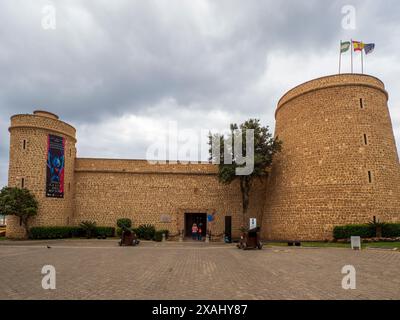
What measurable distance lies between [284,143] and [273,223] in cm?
633

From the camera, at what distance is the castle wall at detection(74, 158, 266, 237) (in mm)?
25422

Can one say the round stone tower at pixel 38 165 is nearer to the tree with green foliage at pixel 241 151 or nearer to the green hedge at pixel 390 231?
the tree with green foliage at pixel 241 151

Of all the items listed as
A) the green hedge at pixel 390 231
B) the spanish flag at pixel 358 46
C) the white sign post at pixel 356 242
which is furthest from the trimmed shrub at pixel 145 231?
the spanish flag at pixel 358 46

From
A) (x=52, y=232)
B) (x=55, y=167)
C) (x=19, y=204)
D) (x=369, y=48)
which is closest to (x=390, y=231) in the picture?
(x=369, y=48)

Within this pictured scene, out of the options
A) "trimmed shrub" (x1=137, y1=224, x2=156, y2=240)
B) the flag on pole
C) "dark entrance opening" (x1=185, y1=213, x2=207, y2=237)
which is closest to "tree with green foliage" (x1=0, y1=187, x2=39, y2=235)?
"trimmed shrub" (x1=137, y1=224, x2=156, y2=240)

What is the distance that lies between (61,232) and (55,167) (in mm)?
4891

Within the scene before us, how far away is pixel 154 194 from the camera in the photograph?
85.2ft

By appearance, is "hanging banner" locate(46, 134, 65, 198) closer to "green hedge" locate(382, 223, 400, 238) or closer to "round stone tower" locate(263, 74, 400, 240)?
"round stone tower" locate(263, 74, 400, 240)

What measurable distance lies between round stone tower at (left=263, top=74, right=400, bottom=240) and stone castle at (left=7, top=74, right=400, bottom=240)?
65mm

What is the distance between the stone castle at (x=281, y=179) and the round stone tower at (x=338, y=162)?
2.6 inches

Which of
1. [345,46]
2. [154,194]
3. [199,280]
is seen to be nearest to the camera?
[199,280]

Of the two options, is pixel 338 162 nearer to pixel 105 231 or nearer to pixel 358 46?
pixel 358 46

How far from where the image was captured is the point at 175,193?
26.1 m
